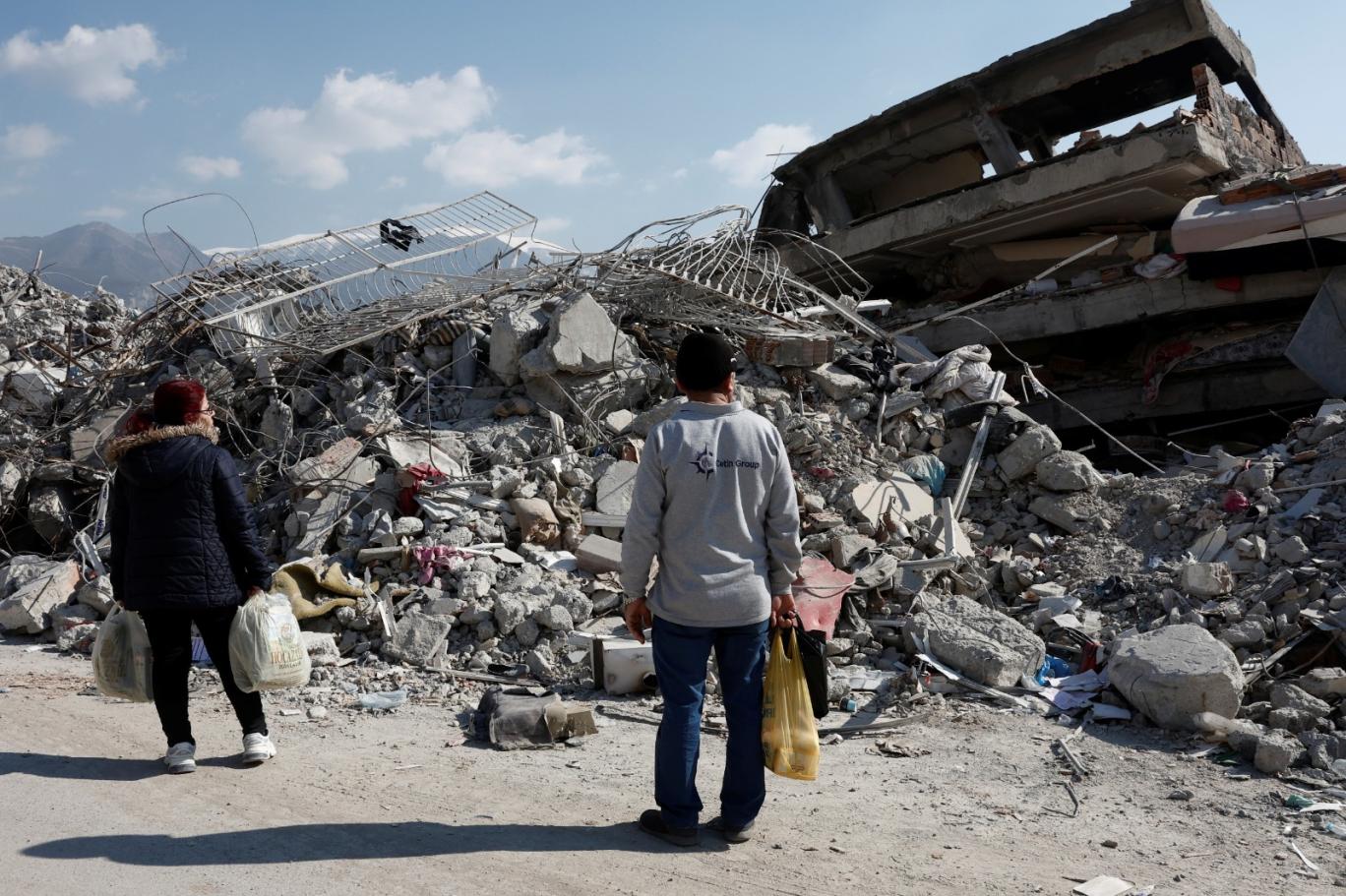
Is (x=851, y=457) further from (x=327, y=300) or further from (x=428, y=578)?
(x=327, y=300)

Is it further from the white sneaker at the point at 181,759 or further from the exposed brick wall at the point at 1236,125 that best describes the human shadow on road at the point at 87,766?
the exposed brick wall at the point at 1236,125

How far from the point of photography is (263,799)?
3.41 meters

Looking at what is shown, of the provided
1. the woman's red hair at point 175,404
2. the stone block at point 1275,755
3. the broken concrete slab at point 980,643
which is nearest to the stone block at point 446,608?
the woman's red hair at point 175,404

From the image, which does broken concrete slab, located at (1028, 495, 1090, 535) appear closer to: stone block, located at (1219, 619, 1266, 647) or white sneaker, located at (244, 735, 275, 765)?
stone block, located at (1219, 619, 1266, 647)

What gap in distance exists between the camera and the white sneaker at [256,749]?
12.3 feet

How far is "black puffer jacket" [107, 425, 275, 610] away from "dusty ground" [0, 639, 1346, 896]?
692mm

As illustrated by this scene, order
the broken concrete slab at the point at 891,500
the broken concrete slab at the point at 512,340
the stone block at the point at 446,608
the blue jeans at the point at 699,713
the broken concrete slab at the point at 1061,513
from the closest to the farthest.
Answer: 1. the blue jeans at the point at 699,713
2. the stone block at the point at 446,608
3. the broken concrete slab at the point at 891,500
4. the broken concrete slab at the point at 1061,513
5. the broken concrete slab at the point at 512,340

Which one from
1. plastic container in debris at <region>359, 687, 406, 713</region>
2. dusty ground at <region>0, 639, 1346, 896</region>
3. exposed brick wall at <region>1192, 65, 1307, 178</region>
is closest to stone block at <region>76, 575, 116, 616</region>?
dusty ground at <region>0, 639, 1346, 896</region>

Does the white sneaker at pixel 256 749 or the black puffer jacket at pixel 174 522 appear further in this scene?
the white sneaker at pixel 256 749

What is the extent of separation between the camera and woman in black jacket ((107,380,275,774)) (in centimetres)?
354

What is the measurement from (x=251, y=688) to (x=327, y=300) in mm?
5849

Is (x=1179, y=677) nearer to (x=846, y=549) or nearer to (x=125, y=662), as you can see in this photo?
(x=846, y=549)

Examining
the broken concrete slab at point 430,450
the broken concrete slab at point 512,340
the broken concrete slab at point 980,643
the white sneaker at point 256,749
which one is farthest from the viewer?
the broken concrete slab at point 512,340

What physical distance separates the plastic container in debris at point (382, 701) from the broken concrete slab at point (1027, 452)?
15.9ft
